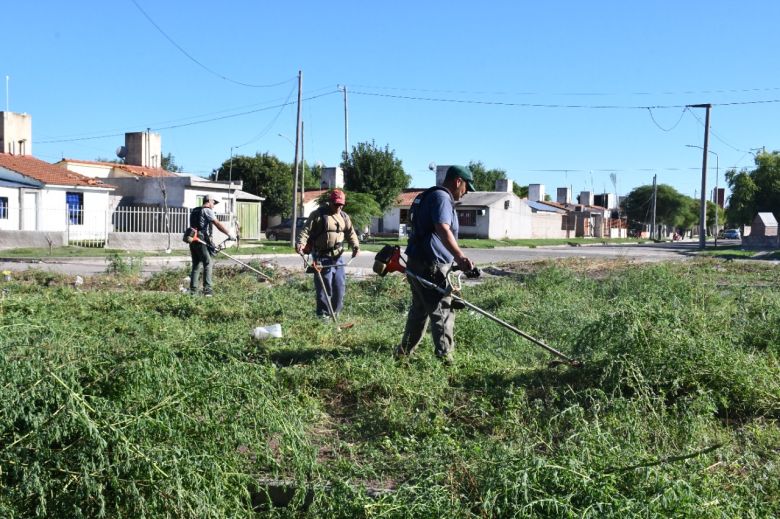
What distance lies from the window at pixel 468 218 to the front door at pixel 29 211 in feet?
112

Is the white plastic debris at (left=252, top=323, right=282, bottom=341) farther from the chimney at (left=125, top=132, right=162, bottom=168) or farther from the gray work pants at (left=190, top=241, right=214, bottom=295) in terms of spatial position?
the chimney at (left=125, top=132, right=162, bottom=168)

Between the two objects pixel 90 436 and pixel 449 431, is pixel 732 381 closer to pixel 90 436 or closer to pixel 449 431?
pixel 449 431

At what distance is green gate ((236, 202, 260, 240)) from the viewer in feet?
133

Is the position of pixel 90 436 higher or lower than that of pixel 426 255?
lower

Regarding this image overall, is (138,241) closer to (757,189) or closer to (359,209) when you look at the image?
(359,209)

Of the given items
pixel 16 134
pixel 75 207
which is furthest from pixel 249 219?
pixel 16 134

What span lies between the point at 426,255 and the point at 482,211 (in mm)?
51715

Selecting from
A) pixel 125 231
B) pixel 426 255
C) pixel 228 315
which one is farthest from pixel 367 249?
pixel 426 255

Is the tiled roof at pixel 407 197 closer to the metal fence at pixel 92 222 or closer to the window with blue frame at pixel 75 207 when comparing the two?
the metal fence at pixel 92 222

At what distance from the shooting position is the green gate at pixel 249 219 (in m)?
40.6

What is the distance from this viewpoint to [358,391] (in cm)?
547

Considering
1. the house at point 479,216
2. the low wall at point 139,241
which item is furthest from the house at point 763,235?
the low wall at point 139,241

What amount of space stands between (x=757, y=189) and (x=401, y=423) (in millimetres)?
56547

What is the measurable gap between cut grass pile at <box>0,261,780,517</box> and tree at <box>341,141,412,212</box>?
139 ft
